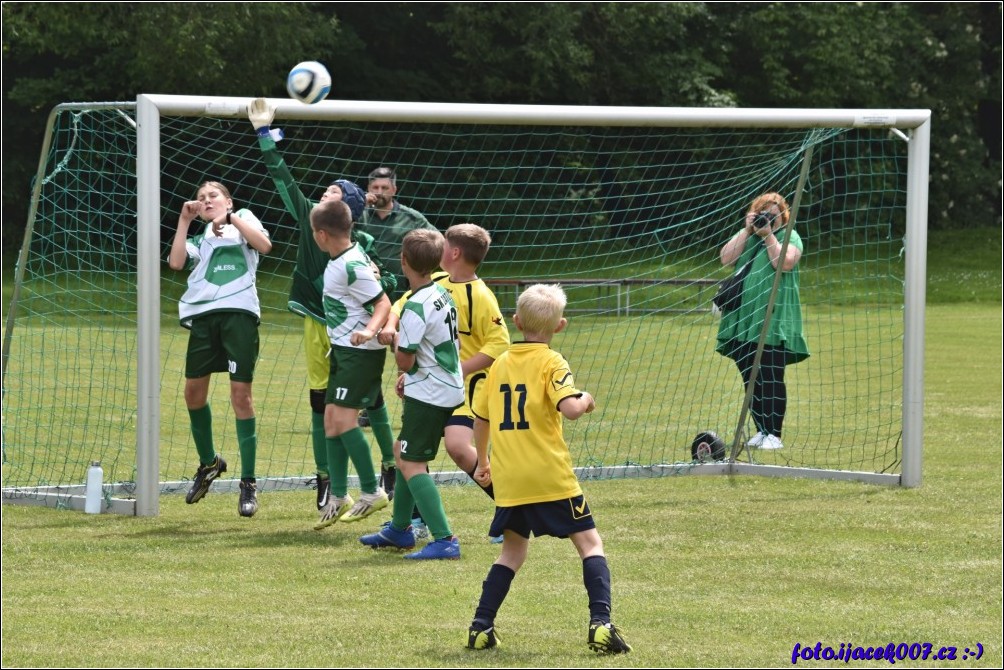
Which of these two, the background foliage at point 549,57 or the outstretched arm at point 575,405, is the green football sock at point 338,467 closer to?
the outstretched arm at point 575,405

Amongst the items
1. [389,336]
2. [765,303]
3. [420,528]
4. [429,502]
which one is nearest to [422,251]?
[389,336]

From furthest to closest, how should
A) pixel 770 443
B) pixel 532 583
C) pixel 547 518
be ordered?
pixel 770 443
pixel 532 583
pixel 547 518

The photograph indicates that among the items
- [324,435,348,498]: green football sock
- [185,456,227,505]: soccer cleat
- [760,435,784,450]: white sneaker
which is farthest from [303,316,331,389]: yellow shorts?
[760,435,784,450]: white sneaker

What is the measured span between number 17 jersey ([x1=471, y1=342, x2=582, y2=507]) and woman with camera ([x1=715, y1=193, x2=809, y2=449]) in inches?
179

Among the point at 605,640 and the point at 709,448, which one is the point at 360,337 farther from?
the point at 709,448

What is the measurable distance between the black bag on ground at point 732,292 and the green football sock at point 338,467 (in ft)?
11.5

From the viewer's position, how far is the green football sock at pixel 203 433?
25.8ft

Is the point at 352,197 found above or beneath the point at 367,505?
above

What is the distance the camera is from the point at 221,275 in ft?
25.4

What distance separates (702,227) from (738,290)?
119 centimetres

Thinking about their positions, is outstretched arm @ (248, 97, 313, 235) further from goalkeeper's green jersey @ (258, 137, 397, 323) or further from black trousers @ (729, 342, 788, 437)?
black trousers @ (729, 342, 788, 437)

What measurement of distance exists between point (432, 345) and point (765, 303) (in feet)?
12.7

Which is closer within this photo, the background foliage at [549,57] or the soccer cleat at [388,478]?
the soccer cleat at [388,478]

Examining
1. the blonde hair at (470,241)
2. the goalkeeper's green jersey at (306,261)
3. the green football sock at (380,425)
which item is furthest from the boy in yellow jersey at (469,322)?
the green football sock at (380,425)
